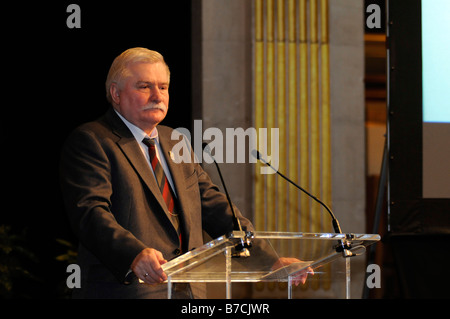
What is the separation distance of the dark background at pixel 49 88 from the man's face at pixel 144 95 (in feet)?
8.10

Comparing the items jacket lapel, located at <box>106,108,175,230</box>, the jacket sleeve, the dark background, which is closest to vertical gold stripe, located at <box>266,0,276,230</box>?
the dark background

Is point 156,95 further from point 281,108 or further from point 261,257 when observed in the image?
point 281,108

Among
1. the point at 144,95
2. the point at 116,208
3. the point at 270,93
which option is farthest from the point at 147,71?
the point at 270,93

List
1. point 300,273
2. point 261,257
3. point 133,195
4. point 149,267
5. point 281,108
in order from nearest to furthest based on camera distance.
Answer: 1. point 149,267
2. point 261,257
3. point 300,273
4. point 133,195
5. point 281,108

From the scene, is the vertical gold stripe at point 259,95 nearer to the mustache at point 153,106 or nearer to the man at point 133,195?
the man at point 133,195

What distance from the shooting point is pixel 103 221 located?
8.07 ft

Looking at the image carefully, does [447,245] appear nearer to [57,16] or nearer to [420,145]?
[420,145]

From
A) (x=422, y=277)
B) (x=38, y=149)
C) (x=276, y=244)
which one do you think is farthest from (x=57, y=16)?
(x=276, y=244)

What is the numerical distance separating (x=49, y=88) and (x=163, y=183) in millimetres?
2756

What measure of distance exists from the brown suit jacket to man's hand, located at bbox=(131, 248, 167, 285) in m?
0.07

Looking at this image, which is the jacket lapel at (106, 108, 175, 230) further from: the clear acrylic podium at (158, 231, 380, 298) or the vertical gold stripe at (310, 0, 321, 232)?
the vertical gold stripe at (310, 0, 321, 232)

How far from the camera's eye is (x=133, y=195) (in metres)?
2.64

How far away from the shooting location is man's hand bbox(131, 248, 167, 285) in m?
2.21
